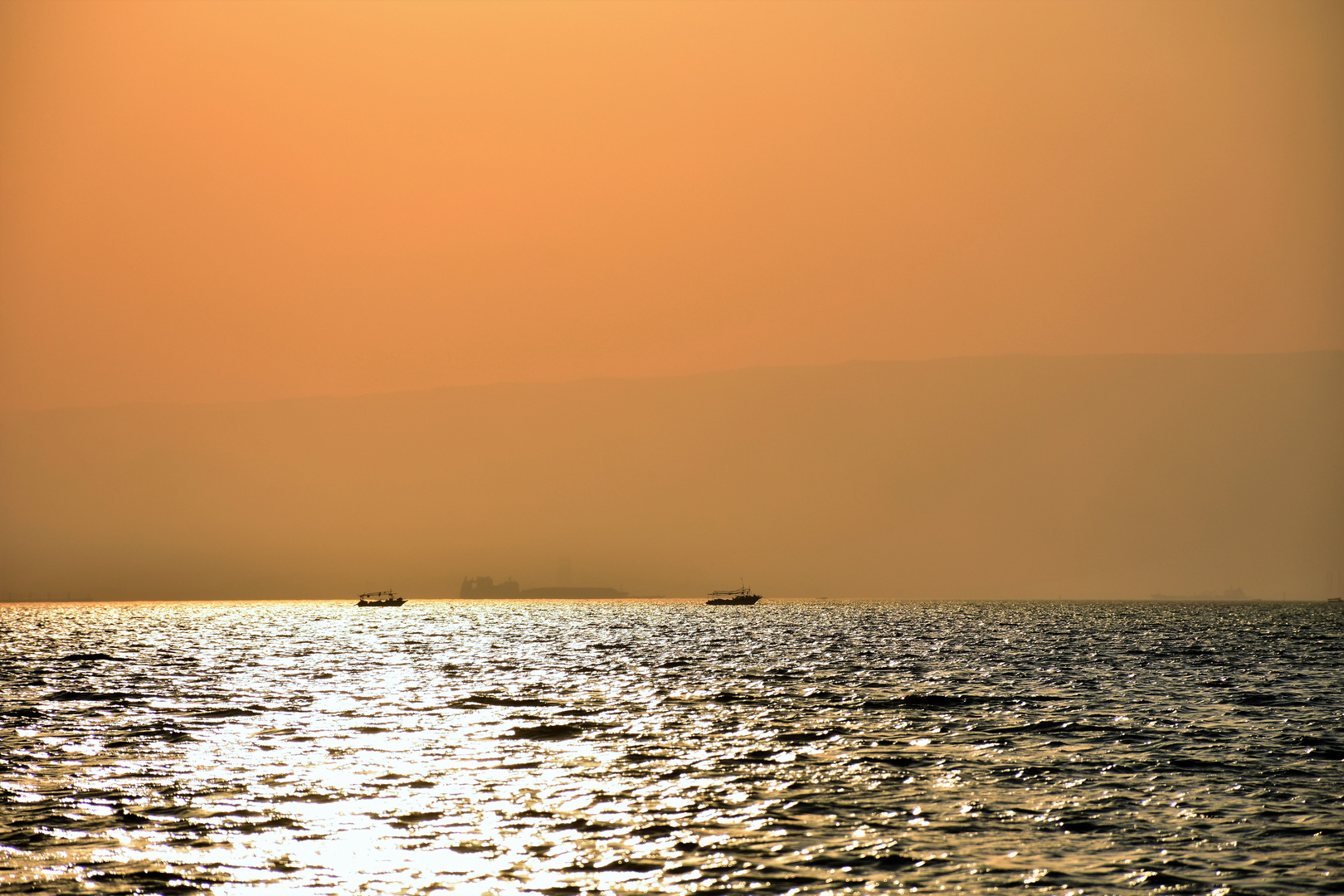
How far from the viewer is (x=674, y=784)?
106ft

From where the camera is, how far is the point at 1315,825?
1067 inches

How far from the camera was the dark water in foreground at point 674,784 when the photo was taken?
74.3 ft

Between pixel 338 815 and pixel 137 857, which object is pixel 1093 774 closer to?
pixel 338 815

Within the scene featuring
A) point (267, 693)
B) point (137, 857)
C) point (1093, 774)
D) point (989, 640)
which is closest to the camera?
point (137, 857)

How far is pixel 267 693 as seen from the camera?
6003 centimetres

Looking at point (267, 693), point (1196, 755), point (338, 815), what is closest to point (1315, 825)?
point (1196, 755)

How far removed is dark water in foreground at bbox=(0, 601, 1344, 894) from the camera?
22.6 meters

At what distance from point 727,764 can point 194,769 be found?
1602 centimetres

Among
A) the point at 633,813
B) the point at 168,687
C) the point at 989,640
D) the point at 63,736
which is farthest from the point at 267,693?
the point at 989,640

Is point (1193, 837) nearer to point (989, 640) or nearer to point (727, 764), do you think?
point (727, 764)

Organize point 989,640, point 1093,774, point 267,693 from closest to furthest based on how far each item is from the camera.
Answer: point 1093,774 < point 267,693 < point 989,640

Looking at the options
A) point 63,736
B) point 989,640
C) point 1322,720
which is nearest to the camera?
point 63,736

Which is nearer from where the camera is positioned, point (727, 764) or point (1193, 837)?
point (1193, 837)

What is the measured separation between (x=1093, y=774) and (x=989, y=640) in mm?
95810
